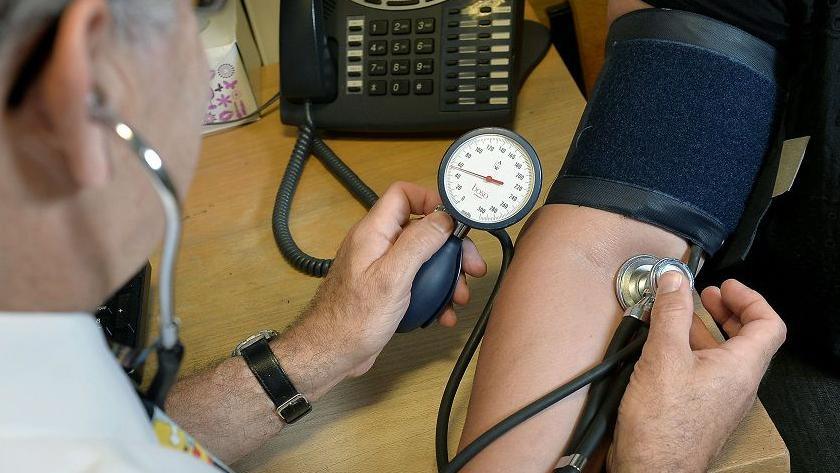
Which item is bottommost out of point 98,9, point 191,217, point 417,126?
point 191,217

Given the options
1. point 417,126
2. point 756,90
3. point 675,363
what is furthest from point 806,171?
point 417,126

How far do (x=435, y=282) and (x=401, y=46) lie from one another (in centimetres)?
40

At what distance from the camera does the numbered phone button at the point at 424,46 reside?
1.02 metres

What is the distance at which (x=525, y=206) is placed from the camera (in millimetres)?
785

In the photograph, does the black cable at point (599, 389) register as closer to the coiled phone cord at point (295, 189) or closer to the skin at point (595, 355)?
the skin at point (595, 355)

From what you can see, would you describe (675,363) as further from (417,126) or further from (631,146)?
(417,126)

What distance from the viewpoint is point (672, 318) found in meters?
0.70

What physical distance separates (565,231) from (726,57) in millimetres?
277

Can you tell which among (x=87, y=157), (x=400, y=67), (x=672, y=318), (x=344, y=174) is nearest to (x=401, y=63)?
(x=400, y=67)

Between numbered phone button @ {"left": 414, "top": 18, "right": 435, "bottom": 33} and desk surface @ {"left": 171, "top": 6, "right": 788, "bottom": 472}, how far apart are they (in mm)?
162

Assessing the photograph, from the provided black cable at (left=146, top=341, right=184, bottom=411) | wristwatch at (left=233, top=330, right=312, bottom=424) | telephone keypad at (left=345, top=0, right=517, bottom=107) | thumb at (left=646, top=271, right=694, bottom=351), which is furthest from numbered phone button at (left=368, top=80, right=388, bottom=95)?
black cable at (left=146, top=341, right=184, bottom=411)

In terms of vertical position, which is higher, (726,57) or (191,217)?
(726,57)

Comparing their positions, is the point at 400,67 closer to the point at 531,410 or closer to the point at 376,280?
the point at 376,280

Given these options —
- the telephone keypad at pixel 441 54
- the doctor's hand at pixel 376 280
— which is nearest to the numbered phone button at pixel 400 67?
the telephone keypad at pixel 441 54
